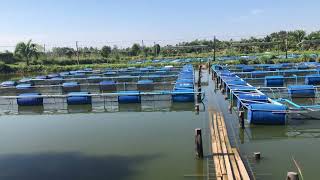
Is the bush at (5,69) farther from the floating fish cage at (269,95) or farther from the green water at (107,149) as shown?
the green water at (107,149)

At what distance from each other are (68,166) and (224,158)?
488 cm

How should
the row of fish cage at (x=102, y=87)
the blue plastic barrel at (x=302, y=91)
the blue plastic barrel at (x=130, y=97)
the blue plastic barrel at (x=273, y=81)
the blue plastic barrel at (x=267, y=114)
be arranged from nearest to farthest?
1. the blue plastic barrel at (x=267, y=114)
2. the blue plastic barrel at (x=302, y=91)
3. the blue plastic barrel at (x=130, y=97)
4. the blue plastic barrel at (x=273, y=81)
5. the row of fish cage at (x=102, y=87)

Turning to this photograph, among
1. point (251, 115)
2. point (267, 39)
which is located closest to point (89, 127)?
point (251, 115)

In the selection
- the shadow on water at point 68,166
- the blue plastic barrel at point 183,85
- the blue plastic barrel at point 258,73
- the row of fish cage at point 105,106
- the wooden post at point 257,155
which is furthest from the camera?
the blue plastic barrel at point 258,73

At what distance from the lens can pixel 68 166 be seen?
12820mm

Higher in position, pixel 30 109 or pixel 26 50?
pixel 26 50

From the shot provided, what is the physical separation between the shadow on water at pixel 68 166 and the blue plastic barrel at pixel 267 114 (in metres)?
4.95

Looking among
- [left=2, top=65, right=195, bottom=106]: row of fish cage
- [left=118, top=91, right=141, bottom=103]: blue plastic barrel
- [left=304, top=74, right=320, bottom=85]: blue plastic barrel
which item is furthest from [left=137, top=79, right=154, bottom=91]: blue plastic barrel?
[left=304, top=74, right=320, bottom=85]: blue plastic barrel

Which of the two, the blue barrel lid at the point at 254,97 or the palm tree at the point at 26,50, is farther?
the palm tree at the point at 26,50

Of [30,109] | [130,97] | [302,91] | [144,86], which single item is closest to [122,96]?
[130,97]

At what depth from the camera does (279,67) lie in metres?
36.7

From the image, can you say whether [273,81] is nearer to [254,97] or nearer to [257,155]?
[254,97]

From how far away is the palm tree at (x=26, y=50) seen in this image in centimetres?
6312

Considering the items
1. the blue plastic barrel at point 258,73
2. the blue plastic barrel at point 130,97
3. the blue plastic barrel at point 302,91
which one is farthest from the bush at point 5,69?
the blue plastic barrel at point 302,91
